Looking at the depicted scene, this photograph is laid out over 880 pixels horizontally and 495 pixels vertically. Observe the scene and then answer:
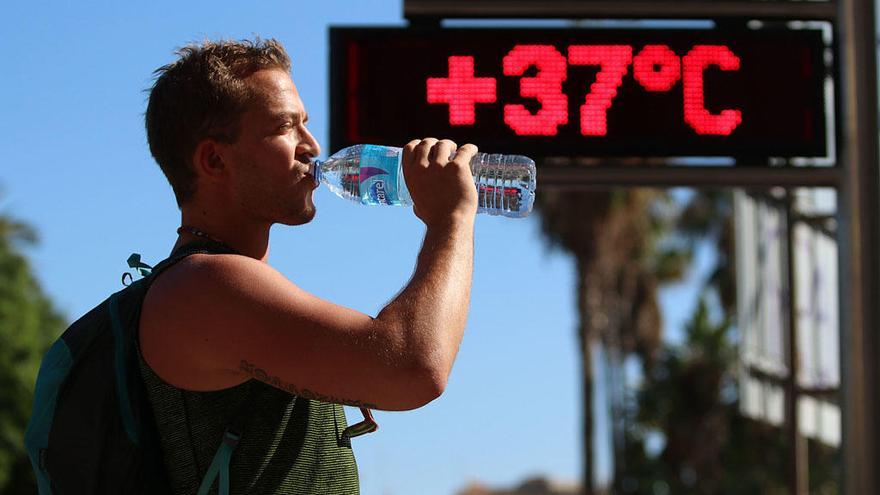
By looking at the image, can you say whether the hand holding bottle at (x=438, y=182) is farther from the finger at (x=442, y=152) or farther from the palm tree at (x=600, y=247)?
the palm tree at (x=600, y=247)

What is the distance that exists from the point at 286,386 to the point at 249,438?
14cm

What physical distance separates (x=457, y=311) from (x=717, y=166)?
312 cm

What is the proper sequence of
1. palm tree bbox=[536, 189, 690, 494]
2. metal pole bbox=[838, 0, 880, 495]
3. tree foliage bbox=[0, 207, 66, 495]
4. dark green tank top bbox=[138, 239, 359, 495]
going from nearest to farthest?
dark green tank top bbox=[138, 239, 359, 495] → metal pole bbox=[838, 0, 880, 495] → palm tree bbox=[536, 189, 690, 494] → tree foliage bbox=[0, 207, 66, 495]

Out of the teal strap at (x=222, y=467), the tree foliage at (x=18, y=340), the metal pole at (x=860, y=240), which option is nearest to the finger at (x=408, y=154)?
the teal strap at (x=222, y=467)

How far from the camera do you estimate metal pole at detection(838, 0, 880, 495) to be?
5406mm

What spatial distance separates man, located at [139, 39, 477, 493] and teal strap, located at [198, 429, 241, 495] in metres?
0.03

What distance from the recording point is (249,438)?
256 centimetres

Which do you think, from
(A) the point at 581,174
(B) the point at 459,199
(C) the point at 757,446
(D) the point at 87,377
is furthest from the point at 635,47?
(C) the point at 757,446

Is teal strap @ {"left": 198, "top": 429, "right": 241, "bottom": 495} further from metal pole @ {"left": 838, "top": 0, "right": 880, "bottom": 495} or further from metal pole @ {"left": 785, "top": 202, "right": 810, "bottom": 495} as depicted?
metal pole @ {"left": 785, "top": 202, "right": 810, "bottom": 495}

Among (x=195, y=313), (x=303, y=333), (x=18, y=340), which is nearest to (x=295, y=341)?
(x=303, y=333)

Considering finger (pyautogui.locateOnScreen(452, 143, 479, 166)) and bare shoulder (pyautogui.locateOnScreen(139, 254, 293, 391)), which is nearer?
bare shoulder (pyautogui.locateOnScreen(139, 254, 293, 391))

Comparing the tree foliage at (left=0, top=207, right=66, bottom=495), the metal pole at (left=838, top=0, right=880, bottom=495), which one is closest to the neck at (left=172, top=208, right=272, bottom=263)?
the metal pole at (left=838, top=0, right=880, bottom=495)

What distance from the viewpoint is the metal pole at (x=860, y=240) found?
5406mm

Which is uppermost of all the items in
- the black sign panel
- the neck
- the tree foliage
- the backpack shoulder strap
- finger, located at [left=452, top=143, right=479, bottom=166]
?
the black sign panel
